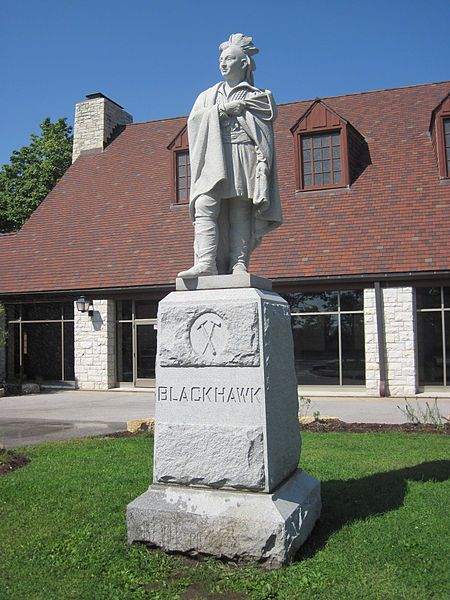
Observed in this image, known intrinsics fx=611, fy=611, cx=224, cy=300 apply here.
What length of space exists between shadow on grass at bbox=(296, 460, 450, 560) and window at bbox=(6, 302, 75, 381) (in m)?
13.9

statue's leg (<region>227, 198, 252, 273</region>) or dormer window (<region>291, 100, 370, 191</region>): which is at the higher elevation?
dormer window (<region>291, 100, 370, 191</region>)

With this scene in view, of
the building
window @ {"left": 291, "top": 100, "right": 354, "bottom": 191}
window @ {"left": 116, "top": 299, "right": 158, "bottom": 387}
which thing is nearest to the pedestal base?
the building

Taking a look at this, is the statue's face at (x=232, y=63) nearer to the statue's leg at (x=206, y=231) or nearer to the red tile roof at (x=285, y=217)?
the statue's leg at (x=206, y=231)

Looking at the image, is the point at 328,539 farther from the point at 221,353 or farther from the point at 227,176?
the point at 227,176

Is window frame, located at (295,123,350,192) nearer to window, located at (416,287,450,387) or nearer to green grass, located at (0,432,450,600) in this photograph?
window, located at (416,287,450,387)

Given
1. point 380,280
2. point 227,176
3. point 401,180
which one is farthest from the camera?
point 401,180

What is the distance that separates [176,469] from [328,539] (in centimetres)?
124

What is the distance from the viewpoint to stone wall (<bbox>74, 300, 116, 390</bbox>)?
58.0 feet

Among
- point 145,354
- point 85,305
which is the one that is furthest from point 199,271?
point 145,354

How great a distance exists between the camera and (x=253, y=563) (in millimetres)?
4055

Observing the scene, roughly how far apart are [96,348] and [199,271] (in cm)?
1372

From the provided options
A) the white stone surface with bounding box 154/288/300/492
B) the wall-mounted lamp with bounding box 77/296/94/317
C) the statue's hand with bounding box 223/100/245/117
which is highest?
the statue's hand with bounding box 223/100/245/117

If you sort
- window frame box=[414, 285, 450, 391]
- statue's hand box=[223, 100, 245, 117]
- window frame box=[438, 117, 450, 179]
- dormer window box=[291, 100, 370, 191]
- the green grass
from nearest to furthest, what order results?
the green grass, statue's hand box=[223, 100, 245, 117], window frame box=[414, 285, 450, 391], window frame box=[438, 117, 450, 179], dormer window box=[291, 100, 370, 191]

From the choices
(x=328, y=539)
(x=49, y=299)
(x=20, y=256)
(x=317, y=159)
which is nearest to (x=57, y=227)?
(x=20, y=256)
